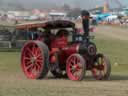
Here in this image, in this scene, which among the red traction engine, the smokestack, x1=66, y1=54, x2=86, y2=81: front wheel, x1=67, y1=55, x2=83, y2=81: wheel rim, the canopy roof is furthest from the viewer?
the canopy roof

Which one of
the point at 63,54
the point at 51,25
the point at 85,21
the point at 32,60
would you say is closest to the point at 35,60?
the point at 32,60

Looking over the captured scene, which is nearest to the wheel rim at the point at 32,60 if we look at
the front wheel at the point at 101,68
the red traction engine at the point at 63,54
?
the red traction engine at the point at 63,54

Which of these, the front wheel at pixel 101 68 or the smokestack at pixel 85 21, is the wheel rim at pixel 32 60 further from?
the front wheel at pixel 101 68

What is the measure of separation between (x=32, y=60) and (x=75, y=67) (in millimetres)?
1816

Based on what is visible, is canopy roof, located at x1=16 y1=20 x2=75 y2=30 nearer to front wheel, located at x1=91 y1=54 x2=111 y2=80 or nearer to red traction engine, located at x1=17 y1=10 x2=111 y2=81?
red traction engine, located at x1=17 y1=10 x2=111 y2=81

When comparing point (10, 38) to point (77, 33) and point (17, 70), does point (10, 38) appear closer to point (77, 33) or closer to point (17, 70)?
point (17, 70)

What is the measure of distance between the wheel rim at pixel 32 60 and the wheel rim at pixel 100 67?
1712 millimetres

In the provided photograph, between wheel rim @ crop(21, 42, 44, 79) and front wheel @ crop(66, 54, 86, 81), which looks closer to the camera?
front wheel @ crop(66, 54, 86, 81)

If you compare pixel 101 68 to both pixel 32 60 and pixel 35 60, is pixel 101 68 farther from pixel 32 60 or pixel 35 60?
pixel 32 60

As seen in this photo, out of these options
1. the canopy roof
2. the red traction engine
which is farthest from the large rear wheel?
the canopy roof

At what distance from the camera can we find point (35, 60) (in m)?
17.4

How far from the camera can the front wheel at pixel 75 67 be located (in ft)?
52.7

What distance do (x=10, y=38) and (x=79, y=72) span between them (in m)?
18.8

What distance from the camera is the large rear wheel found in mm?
16828
